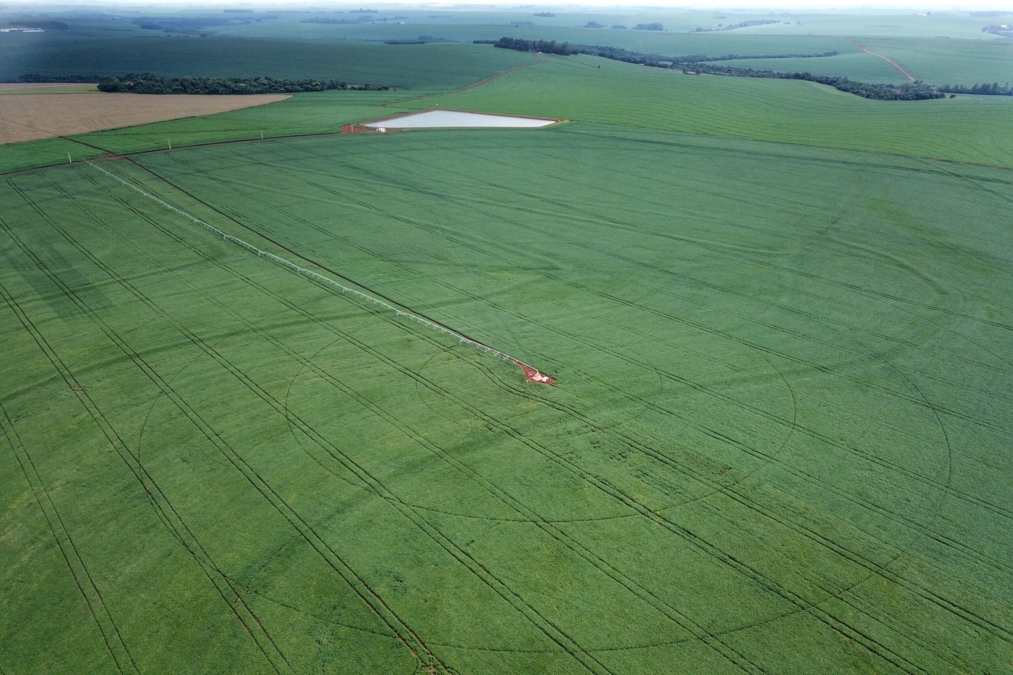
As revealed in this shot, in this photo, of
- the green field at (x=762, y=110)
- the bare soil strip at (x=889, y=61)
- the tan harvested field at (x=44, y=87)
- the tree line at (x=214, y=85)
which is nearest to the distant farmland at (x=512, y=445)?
the green field at (x=762, y=110)

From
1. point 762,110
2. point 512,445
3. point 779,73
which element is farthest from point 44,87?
point 779,73

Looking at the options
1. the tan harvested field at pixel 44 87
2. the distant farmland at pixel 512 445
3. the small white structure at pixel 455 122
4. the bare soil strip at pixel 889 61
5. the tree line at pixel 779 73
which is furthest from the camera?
the bare soil strip at pixel 889 61

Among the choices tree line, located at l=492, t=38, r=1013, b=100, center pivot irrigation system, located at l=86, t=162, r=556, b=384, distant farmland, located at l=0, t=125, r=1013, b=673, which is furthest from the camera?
tree line, located at l=492, t=38, r=1013, b=100

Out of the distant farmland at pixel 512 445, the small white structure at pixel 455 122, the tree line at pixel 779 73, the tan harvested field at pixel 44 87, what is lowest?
the distant farmland at pixel 512 445

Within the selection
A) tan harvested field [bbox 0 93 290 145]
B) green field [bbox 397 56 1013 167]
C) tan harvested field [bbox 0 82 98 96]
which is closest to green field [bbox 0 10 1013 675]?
green field [bbox 397 56 1013 167]

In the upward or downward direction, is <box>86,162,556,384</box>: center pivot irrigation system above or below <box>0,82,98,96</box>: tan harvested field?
below

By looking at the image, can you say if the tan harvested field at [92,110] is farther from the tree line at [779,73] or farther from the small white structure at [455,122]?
the tree line at [779,73]

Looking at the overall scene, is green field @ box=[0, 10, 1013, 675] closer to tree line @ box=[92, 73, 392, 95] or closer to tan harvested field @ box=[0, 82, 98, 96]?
tree line @ box=[92, 73, 392, 95]

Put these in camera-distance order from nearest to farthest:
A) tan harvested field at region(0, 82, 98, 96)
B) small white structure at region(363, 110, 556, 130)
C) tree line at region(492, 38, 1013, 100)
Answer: small white structure at region(363, 110, 556, 130) → tan harvested field at region(0, 82, 98, 96) → tree line at region(492, 38, 1013, 100)

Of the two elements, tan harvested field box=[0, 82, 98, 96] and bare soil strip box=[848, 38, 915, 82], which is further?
bare soil strip box=[848, 38, 915, 82]
